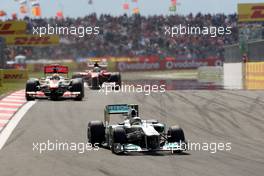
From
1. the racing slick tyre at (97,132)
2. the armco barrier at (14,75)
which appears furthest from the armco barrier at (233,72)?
the racing slick tyre at (97,132)

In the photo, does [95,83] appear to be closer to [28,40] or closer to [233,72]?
[233,72]

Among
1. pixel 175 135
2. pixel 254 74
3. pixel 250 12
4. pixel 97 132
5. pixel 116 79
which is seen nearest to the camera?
pixel 175 135

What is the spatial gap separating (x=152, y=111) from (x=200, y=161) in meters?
8.28

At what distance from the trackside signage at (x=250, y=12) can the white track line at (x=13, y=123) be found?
4236cm

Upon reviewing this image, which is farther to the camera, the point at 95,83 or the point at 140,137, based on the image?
the point at 95,83

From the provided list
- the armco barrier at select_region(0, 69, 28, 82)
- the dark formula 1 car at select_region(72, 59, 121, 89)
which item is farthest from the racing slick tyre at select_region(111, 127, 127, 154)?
the armco barrier at select_region(0, 69, 28, 82)

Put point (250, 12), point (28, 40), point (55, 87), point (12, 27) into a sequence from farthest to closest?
point (250, 12) < point (28, 40) < point (12, 27) < point (55, 87)

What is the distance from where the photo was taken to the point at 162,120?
1675 cm

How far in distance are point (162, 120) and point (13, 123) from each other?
11.3 ft

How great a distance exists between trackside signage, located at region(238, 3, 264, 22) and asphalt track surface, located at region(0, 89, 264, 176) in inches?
1442

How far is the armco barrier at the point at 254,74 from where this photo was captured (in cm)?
3391

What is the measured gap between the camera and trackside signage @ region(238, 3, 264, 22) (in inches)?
2392

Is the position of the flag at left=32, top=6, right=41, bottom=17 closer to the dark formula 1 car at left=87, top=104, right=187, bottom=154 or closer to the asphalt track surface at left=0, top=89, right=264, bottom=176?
the asphalt track surface at left=0, top=89, right=264, bottom=176

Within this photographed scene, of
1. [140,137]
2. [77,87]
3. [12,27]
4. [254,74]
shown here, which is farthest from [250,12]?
[140,137]
